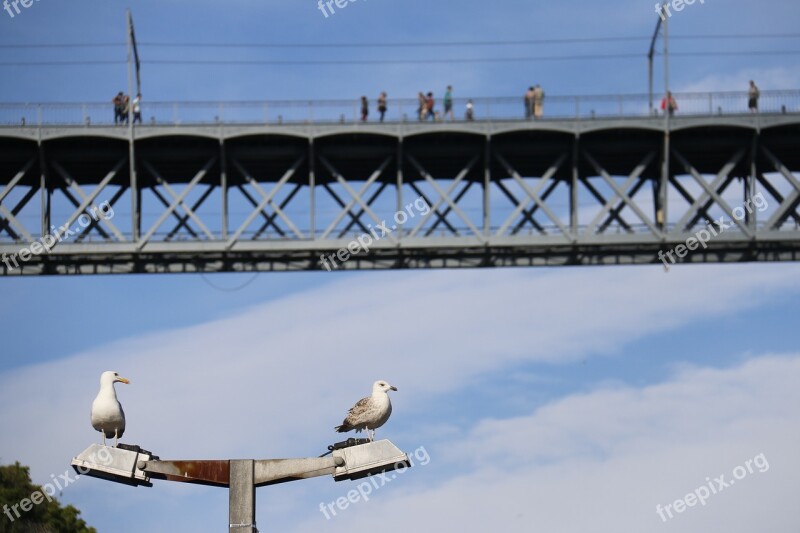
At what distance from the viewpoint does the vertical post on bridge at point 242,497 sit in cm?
1772

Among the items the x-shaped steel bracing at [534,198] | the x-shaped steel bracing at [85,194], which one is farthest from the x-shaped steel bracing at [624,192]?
the x-shaped steel bracing at [85,194]

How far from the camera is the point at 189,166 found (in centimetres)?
5691

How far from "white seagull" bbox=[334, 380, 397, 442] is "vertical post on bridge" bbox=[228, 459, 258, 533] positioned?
4927mm

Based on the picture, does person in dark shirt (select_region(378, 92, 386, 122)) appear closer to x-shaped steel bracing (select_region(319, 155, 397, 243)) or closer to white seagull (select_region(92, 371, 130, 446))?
x-shaped steel bracing (select_region(319, 155, 397, 243))

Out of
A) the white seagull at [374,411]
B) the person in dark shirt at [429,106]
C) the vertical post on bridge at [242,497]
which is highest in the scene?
the person in dark shirt at [429,106]

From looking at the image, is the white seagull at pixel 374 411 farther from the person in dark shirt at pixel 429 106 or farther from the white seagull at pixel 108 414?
the person in dark shirt at pixel 429 106

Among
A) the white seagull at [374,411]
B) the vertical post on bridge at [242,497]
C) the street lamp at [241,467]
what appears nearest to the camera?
the vertical post on bridge at [242,497]

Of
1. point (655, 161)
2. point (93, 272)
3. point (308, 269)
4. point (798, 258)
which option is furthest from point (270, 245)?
point (798, 258)

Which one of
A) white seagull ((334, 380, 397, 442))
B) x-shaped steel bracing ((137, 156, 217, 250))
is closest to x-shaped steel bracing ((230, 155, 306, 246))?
x-shaped steel bracing ((137, 156, 217, 250))

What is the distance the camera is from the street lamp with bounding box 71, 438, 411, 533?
18.3 meters

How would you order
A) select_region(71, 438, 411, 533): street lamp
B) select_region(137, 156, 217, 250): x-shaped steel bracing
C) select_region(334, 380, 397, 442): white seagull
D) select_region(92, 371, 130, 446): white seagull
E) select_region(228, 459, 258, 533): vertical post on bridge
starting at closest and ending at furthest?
select_region(228, 459, 258, 533): vertical post on bridge → select_region(71, 438, 411, 533): street lamp → select_region(92, 371, 130, 446): white seagull → select_region(334, 380, 397, 442): white seagull → select_region(137, 156, 217, 250): x-shaped steel bracing

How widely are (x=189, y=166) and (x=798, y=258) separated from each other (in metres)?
20.8

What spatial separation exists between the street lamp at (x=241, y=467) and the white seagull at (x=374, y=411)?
3495 millimetres

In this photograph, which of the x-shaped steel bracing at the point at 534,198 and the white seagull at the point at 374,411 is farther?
the x-shaped steel bracing at the point at 534,198
